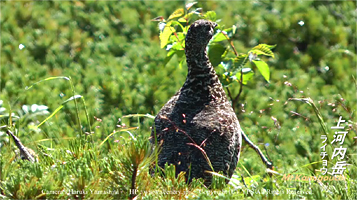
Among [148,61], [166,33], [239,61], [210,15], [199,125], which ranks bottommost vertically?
[148,61]

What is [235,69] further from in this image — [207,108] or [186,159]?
[186,159]

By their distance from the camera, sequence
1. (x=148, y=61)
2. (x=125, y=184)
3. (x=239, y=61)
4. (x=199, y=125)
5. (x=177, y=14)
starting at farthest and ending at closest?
(x=148, y=61), (x=239, y=61), (x=177, y=14), (x=199, y=125), (x=125, y=184)

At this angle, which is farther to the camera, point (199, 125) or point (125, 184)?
point (199, 125)

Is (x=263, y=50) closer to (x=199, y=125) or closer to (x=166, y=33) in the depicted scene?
(x=166, y=33)

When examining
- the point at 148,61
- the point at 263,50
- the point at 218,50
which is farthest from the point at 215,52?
the point at 148,61

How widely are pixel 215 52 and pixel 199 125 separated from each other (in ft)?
3.07

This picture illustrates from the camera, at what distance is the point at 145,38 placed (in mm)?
7234

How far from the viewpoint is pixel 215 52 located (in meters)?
3.55

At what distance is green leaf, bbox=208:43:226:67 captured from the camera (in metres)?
3.55

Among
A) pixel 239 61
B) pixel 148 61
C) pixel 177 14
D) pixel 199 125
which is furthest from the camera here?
pixel 148 61

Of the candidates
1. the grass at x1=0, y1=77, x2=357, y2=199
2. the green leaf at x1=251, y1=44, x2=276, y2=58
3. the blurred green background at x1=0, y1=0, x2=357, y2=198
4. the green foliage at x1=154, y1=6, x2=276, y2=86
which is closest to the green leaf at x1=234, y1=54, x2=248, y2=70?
the green foliage at x1=154, y1=6, x2=276, y2=86

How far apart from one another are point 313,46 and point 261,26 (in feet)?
3.21

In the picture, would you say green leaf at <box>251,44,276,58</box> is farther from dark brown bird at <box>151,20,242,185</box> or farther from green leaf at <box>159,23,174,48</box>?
green leaf at <box>159,23,174,48</box>

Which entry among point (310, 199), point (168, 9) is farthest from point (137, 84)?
point (310, 199)
